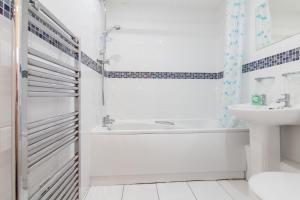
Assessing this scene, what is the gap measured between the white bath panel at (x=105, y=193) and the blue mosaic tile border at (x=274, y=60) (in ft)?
6.16

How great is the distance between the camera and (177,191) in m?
1.90

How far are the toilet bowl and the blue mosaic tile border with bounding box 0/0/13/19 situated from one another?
1.26 m

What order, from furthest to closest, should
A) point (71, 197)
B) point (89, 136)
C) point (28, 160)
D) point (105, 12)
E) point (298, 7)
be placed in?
point (105, 12), point (89, 136), point (298, 7), point (71, 197), point (28, 160)

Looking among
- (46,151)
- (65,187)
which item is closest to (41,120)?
(46,151)

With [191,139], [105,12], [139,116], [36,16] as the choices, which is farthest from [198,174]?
[105,12]

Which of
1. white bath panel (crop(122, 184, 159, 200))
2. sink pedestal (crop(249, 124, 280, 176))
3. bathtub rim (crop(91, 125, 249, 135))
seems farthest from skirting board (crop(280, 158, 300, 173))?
white bath panel (crop(122, 184, 159, 200))

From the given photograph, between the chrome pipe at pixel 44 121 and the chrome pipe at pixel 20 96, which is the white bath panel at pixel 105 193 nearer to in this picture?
the chrome pipe at pixel 44 121

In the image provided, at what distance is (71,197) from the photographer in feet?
4.32

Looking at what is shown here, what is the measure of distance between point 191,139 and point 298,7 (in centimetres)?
151

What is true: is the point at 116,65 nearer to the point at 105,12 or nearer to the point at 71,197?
the point at 105,12

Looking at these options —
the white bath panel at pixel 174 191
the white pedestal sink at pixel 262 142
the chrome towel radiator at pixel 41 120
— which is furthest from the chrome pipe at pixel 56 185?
the white pedestal sink at pixel 262 142

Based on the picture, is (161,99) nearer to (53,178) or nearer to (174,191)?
(174,191)

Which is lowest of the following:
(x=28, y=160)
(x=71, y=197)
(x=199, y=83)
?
(x=71, y=197)

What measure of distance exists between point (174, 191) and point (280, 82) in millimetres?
1404
